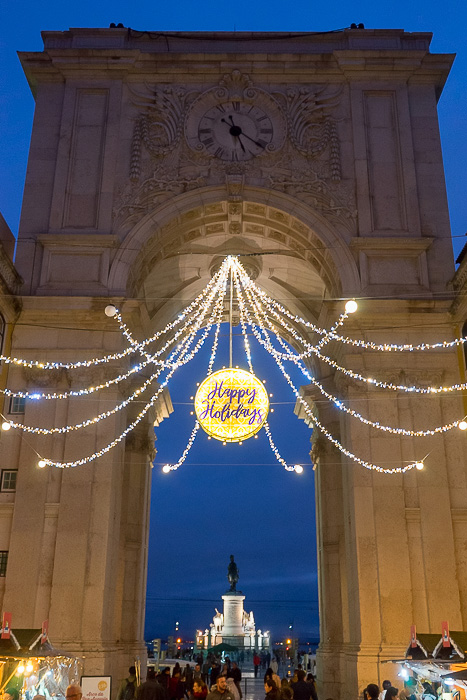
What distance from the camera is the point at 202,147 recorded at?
23.7m

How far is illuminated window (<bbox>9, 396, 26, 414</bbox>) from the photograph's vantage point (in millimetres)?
20797

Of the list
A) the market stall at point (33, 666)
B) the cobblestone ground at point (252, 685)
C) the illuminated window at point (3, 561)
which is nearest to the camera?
the market stall at point (33, 666)

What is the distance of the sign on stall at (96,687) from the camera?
50.4 feet

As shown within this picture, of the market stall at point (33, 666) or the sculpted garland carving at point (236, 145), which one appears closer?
the market stall at point (33, 666)

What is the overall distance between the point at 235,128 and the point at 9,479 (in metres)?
13.6

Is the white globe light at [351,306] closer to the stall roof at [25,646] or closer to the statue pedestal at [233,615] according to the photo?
the stall roof at [25,646]

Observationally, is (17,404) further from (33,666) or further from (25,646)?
(33,666)

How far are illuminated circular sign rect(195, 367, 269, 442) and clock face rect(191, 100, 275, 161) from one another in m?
8.13

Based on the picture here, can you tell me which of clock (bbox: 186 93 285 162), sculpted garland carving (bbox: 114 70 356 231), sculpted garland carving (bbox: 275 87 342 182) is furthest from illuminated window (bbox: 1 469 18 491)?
sculpted garland carving (bbox: 275 87 342 182)

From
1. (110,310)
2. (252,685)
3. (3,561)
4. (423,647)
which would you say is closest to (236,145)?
(110,310)

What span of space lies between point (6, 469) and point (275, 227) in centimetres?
1198

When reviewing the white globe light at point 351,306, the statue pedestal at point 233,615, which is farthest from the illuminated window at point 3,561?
the statue pedestal at point 233,615

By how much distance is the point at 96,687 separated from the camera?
1545cm

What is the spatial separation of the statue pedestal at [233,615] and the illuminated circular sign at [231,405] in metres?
26.4
